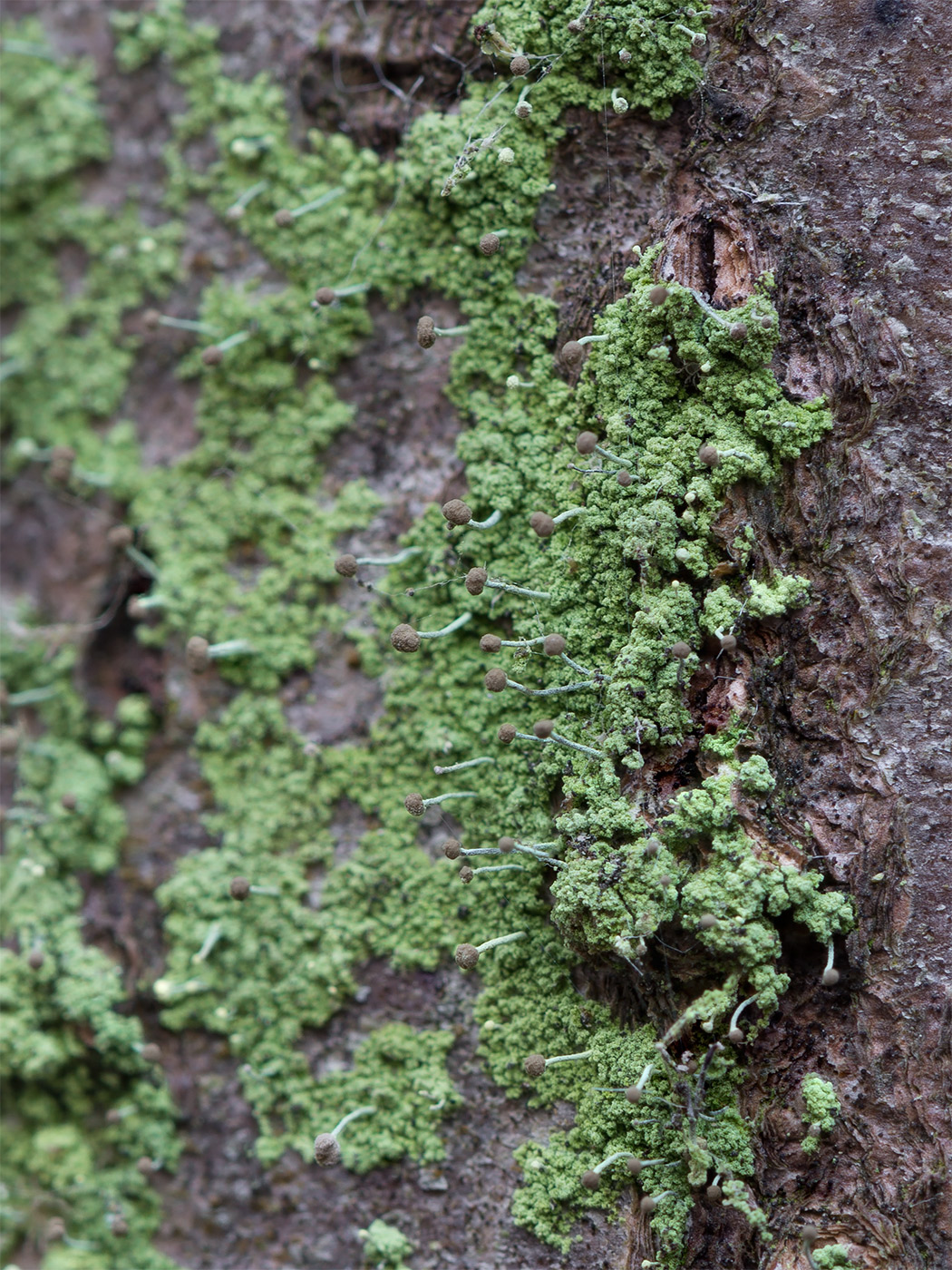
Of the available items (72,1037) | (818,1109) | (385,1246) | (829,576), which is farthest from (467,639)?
(72,1037)

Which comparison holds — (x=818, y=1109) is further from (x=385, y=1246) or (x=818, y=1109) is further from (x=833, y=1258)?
(x=385, y=1246)

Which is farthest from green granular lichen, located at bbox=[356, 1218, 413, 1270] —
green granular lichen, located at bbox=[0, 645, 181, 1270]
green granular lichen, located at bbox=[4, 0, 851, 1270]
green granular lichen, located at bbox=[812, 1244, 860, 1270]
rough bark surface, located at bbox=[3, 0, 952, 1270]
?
green granular lichen, located at bbox=[812, 1244, 860, 1270]

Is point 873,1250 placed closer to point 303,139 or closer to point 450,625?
point 450,625

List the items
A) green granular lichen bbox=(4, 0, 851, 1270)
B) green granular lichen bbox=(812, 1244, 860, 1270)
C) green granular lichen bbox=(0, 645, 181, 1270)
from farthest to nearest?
green granular lichen bbox=(0, 645, 181, 1270)
green granular lichen bbox=(4, 0, 851, 1270)
green granular lichen bbox=(812, 1244, 860, 1270)

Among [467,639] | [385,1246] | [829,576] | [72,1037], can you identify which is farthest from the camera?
[72,1037]

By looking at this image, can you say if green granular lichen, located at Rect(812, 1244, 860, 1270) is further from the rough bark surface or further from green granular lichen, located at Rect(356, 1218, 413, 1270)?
green granular lichen, located at Rect(356, 1218, 413, 1270)

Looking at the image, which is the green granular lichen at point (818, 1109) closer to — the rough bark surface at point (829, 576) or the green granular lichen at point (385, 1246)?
the rough bark surface at point (829, 576)
